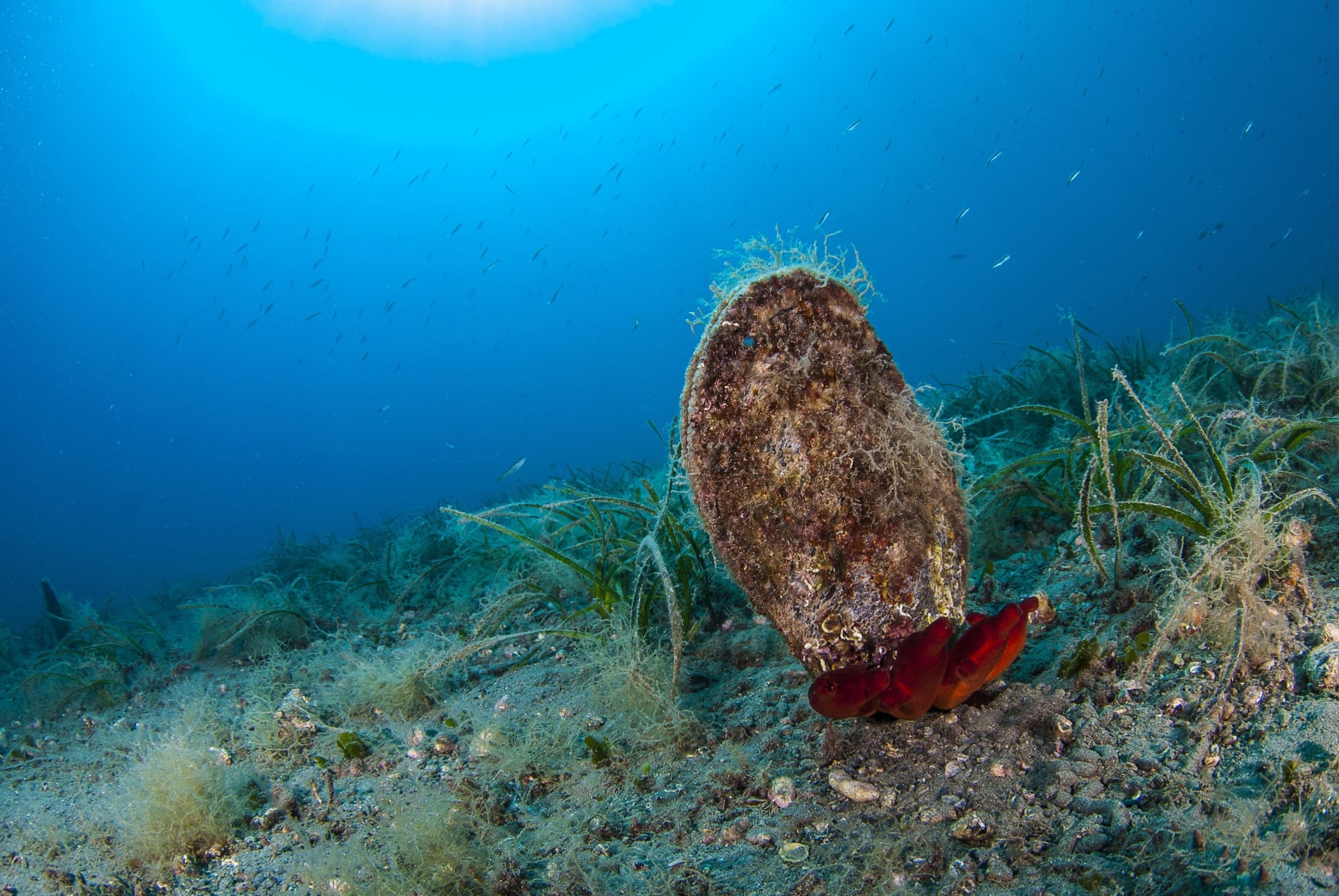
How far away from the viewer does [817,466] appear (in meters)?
2.23

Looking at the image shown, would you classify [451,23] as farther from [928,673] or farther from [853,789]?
[853,789]

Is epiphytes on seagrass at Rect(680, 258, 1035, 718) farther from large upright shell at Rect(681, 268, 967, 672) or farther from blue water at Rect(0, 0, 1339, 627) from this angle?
blue water at Rect(0, 0, 1339, 627)

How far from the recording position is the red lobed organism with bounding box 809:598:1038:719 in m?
2.00

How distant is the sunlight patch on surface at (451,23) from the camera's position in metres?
80.8

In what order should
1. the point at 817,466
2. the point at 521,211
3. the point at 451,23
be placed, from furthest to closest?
1. the point at 521,211
2. the point at 451,23
3. the point at 817,466

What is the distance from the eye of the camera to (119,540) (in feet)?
224

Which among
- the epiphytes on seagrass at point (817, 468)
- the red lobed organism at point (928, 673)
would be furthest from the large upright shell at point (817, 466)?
the red lobed organism at point (928, 673)

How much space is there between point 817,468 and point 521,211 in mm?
139038

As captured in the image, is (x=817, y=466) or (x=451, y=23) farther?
(x=451, y=23)

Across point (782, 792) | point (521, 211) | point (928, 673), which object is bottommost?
point (782, 792)

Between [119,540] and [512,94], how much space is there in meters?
83.8

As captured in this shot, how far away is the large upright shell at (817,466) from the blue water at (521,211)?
63.0m

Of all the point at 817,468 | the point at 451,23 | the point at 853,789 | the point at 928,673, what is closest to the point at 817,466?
the point at 817,468

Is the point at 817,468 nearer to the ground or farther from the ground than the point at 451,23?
nearer to the ground
